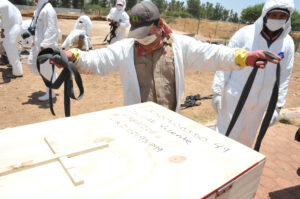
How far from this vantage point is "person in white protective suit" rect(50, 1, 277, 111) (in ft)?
6.37

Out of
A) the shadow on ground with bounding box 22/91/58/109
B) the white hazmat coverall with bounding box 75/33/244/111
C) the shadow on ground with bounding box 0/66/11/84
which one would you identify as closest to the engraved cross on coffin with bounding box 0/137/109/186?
the white hazmat coverall with bounding box 75/33/244/111

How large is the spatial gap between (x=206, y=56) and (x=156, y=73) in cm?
43

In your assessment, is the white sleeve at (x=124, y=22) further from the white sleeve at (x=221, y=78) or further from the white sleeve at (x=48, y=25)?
the white sleeve at (x=221, y=78)

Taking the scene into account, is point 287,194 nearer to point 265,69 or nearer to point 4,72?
point 265,69

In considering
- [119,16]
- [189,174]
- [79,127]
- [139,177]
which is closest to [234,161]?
[189,174]

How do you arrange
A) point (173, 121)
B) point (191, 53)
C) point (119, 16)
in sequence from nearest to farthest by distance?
point (173, 121) → point (191, 53) → point (119, 16)

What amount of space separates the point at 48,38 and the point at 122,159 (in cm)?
420

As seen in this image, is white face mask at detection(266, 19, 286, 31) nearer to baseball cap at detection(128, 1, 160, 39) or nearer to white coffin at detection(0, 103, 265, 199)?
baseball cap at detection(128, 1, 160, 39)

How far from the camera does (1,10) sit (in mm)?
5891

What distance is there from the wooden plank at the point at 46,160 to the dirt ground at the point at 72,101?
346cm

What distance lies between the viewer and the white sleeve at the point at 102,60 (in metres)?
1.81

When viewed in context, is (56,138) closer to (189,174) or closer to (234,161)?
(189,174)

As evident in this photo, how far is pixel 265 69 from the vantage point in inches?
99.8

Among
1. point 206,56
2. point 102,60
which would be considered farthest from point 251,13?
point 102,60
